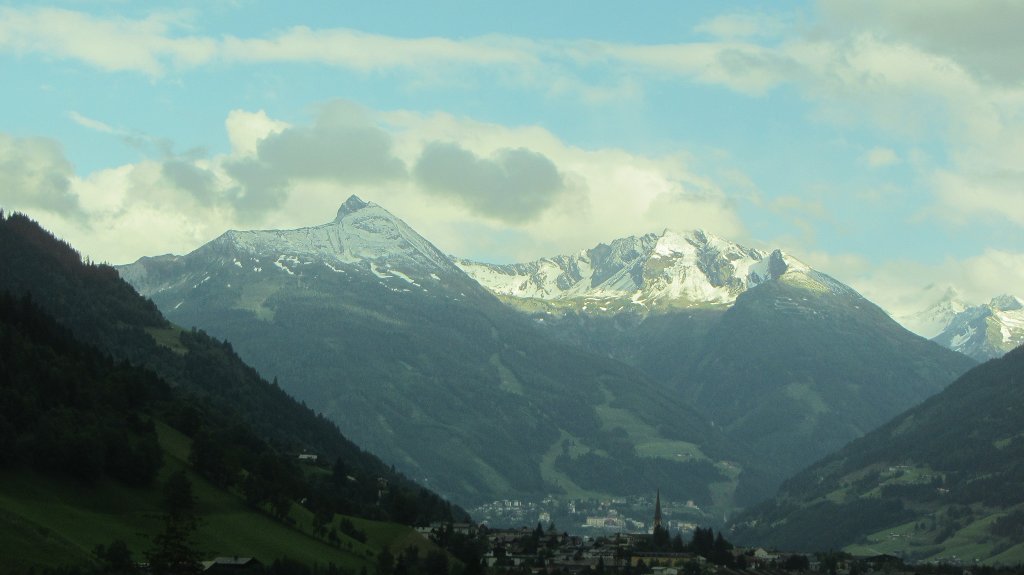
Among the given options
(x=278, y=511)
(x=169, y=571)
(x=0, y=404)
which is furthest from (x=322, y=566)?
(x=169, y=571)

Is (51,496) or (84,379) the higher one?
(84,379)

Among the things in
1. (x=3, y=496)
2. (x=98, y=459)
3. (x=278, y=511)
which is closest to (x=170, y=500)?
(x=98, y=459)

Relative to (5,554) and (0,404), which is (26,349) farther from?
(5,554)

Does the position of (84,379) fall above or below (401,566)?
above

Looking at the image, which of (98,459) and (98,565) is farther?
(98,459)

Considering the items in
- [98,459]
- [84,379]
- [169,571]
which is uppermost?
[84,379]

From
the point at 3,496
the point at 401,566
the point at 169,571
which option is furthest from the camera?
the point at 401,566

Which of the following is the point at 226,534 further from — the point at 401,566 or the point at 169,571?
the point at 169,571

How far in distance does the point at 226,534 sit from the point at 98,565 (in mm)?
36015

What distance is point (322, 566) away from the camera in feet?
576

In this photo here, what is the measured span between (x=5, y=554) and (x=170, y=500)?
1282 inches

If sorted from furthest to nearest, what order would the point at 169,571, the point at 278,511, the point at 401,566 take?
the point at 278,511 → the point at 401,566 → the point at 169,571

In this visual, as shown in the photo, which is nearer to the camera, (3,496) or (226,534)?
(3,496)

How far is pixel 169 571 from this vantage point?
421 ft
